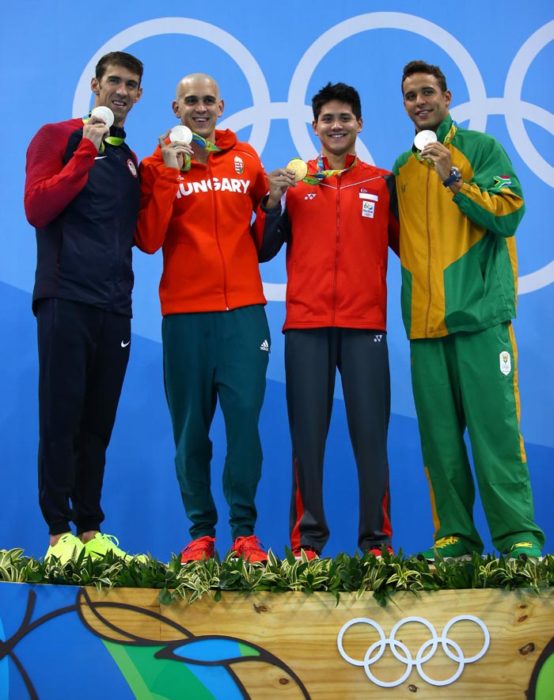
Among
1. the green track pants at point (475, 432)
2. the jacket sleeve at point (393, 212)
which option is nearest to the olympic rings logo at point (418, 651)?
the green track pants at point (475, 432)

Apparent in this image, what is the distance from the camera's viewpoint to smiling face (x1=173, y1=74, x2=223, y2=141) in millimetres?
3896

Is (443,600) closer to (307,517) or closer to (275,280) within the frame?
(307,517)

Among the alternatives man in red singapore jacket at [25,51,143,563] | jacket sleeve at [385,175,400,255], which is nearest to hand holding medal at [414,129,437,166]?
jacket sleeve at [385,175,400,255]

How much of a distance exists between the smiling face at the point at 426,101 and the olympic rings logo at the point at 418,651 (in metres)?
2.02

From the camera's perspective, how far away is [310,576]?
3072 millimetres

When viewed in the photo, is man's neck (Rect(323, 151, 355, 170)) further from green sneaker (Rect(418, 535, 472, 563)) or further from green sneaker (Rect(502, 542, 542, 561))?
green sneaker (Rect(502, 542, 542, 561))

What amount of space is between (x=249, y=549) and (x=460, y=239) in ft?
4.85

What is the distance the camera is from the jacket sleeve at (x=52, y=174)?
3494 mm

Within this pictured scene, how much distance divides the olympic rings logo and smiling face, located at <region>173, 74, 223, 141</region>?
210cm

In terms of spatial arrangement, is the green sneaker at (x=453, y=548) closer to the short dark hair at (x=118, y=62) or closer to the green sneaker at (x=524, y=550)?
the green sneaker at (x=524, y=550)

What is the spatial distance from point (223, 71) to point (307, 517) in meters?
2.74

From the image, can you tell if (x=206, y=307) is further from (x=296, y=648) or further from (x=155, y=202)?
(x=296, y=648)

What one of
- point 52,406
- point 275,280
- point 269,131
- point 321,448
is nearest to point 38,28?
point 269,131

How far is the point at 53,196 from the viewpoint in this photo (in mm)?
3516
